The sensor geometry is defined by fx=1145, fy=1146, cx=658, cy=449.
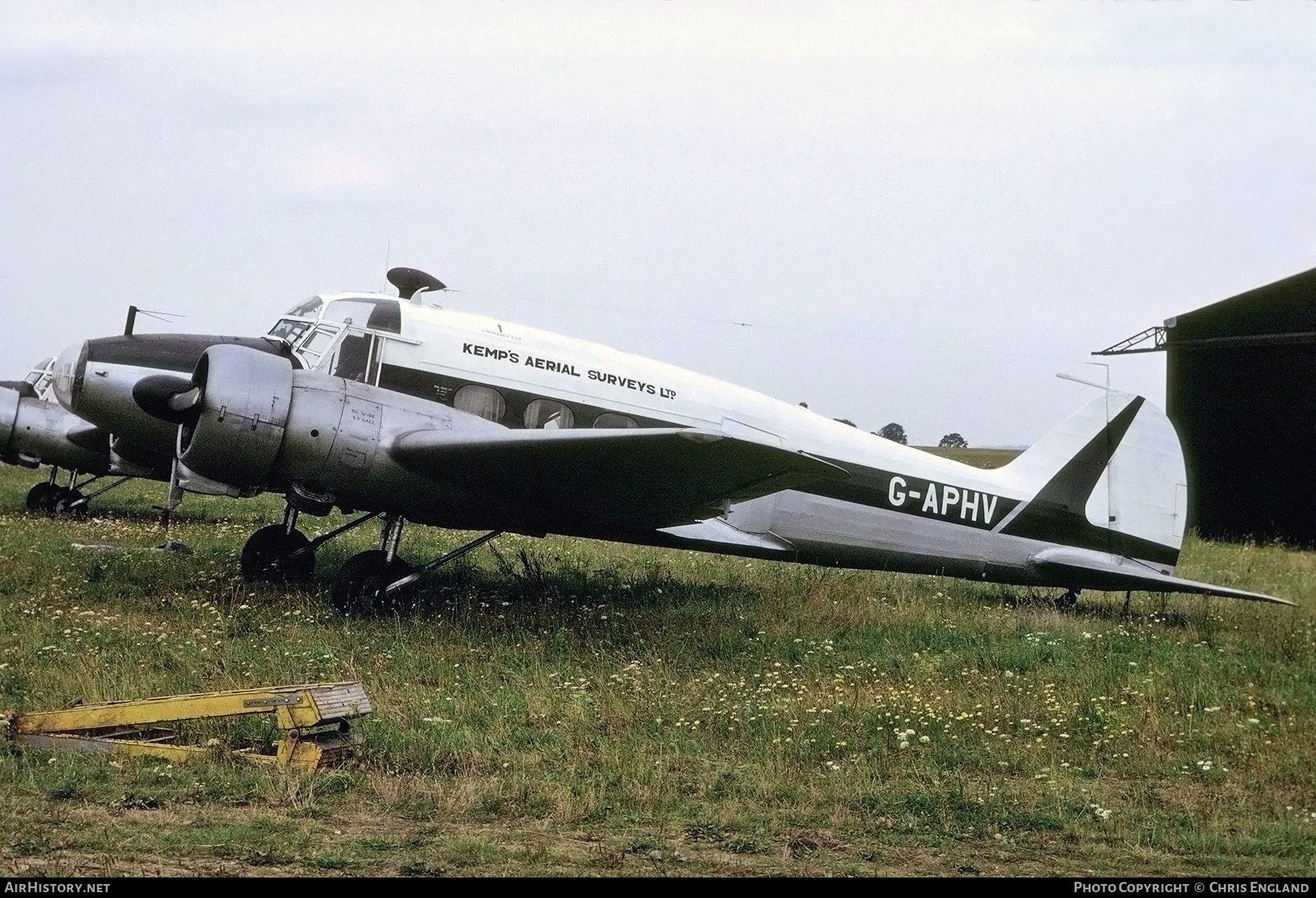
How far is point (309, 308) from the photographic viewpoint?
9695 mm

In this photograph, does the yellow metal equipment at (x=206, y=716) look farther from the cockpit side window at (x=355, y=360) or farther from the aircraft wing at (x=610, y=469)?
the cockpit side window at (x=355, y=360)

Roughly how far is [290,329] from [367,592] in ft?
7.93

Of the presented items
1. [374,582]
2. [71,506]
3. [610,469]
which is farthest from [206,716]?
[71,506]

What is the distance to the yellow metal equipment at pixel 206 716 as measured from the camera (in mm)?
5230

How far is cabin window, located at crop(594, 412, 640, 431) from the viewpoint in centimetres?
981

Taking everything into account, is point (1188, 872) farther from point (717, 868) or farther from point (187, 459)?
point (187, 459)

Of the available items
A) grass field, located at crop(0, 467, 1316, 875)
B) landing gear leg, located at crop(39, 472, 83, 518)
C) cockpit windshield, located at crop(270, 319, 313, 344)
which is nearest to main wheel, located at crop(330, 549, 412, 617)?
grass field, located at crop(0, 467, 1316, 875)

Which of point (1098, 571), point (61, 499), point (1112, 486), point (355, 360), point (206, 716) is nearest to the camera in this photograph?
point (206, 716)

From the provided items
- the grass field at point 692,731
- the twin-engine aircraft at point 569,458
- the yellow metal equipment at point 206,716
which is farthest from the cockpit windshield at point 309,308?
the yellow metal equipment at point 206,716

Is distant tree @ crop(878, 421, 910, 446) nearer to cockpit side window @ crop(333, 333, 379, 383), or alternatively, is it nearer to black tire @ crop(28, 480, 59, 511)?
cockpit side window @ crop(333, 333, 379, 383)

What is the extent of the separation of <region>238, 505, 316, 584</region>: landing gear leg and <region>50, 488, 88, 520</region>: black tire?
23.0ft

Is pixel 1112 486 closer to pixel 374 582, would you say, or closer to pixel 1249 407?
pixel 1249 407

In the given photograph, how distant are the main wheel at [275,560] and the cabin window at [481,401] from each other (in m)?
2.23

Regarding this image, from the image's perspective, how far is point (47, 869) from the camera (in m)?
3.80
